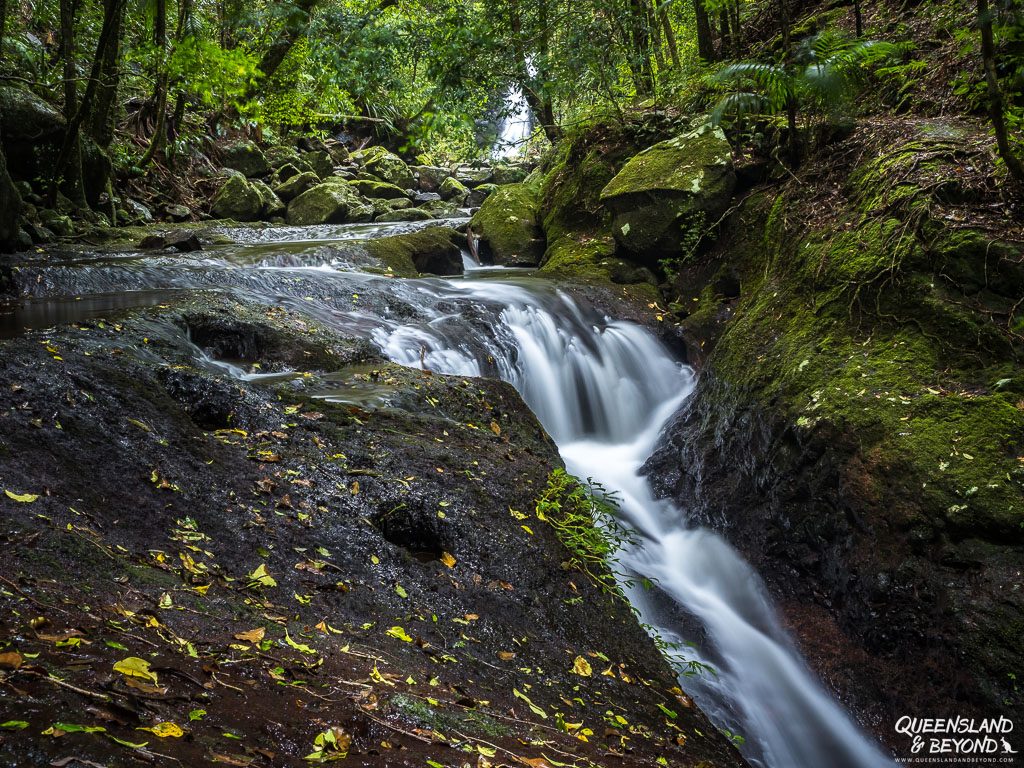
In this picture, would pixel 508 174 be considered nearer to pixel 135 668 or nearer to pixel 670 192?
pixel 670 192

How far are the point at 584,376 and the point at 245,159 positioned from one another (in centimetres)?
1447

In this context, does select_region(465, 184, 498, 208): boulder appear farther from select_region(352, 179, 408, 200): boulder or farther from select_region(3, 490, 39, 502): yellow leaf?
select_region(3, 490, 39, 502): yellow leaf

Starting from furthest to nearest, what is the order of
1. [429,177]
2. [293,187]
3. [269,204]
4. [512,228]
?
[429,177]
[293,187]
[269,204]
[512,228]

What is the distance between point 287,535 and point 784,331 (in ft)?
15.7

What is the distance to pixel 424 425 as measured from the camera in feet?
14.7


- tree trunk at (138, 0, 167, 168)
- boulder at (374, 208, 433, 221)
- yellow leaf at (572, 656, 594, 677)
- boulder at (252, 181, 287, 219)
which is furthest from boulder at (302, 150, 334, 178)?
yellow leaf at (572, 656, 594, 677)

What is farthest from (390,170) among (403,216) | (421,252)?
(421,252)

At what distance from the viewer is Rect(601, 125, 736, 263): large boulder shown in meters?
8.45

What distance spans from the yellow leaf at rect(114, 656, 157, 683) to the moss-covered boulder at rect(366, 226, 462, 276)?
9066mm

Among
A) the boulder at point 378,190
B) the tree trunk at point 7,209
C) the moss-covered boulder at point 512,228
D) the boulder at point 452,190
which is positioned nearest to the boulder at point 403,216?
the boulder at point 378,190

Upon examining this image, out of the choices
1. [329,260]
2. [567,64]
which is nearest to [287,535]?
[329,260]

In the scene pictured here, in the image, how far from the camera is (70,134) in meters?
9.65

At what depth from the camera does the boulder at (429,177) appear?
22141mm

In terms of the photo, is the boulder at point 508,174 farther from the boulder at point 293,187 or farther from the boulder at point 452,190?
the boulder at point 293,187
